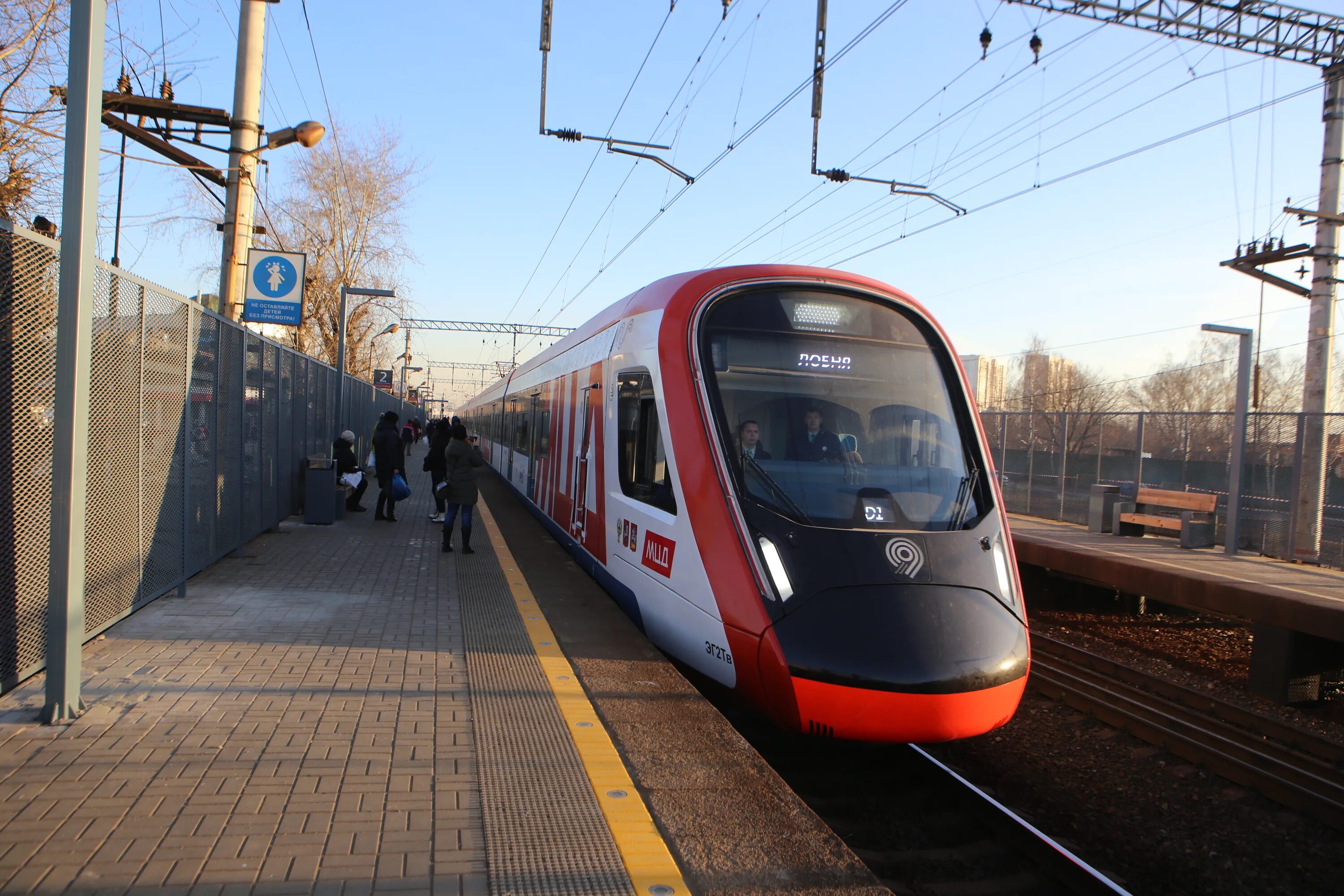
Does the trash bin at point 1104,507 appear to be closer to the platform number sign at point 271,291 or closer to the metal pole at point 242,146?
the platform number sign at point 271,291

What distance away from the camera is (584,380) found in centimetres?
961

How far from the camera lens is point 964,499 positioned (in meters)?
5.68

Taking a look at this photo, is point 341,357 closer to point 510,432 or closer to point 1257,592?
point 510,432

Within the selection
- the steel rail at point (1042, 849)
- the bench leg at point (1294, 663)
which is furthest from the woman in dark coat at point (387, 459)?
the bench leg at point (1294, 663)

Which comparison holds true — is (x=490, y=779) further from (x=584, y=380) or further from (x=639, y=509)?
(x=584, y=380)

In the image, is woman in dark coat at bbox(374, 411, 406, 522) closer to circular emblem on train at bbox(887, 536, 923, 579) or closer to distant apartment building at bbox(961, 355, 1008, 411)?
circular emblem on train at bbox(887, 536, 923, 579)

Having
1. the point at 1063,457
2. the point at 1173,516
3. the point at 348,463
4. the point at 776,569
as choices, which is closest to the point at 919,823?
the point at 776,569

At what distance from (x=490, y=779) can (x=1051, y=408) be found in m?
37.9

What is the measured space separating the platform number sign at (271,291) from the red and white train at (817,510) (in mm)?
6811

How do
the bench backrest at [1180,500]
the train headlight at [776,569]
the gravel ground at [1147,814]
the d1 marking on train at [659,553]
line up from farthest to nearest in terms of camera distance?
1. the bench backrest at [1180,500]
2. the d1 marking on train at [659,553]
3. the train headlight at [776,569]
4. the gravel ground at [1147,814]

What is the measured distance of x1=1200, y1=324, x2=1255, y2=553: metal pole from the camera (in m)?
13.2

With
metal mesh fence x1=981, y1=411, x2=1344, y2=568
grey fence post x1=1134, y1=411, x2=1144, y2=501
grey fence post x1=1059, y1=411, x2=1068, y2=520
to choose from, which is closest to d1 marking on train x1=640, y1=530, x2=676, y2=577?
metal mesh fence x1=981, y1=411, x2=1344, y2=568

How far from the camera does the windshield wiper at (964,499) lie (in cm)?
551

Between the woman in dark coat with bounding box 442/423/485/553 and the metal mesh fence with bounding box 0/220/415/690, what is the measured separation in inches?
86.9
